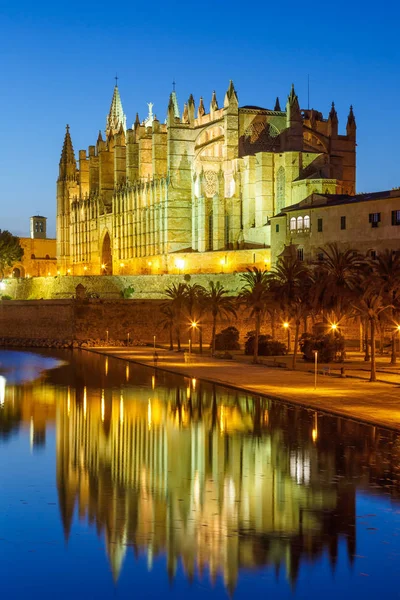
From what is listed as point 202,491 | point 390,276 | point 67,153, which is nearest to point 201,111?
point 67,153

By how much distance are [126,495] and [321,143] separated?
53684 millimetres

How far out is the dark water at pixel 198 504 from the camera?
11.9 meters

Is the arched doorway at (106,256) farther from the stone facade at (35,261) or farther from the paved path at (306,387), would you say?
the paved path at (306,387)

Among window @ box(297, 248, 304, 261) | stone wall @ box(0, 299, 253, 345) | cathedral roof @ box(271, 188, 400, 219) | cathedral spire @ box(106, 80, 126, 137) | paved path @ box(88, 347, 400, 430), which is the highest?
cathedral spire @ box(106, 80, 126, 137)

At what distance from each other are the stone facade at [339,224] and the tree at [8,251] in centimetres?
4530

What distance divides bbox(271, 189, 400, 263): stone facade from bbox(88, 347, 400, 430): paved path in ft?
37.0

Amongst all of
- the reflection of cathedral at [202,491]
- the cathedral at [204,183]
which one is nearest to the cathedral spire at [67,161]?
the cathedral at [204,183]

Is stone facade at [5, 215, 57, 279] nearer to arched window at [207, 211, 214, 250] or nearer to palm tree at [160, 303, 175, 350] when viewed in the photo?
arched window at [207, 211, 214, 250]

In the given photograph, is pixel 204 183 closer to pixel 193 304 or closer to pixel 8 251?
pixel 193 304

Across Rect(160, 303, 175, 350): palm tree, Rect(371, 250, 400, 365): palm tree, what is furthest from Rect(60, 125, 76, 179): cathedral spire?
Rect(371, 250, 400, 365): palm tree

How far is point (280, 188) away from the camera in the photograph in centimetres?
6347

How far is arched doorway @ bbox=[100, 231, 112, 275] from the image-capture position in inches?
3543

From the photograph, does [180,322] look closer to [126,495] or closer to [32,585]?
[126,495]

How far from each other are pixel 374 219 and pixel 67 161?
57.1 meters
